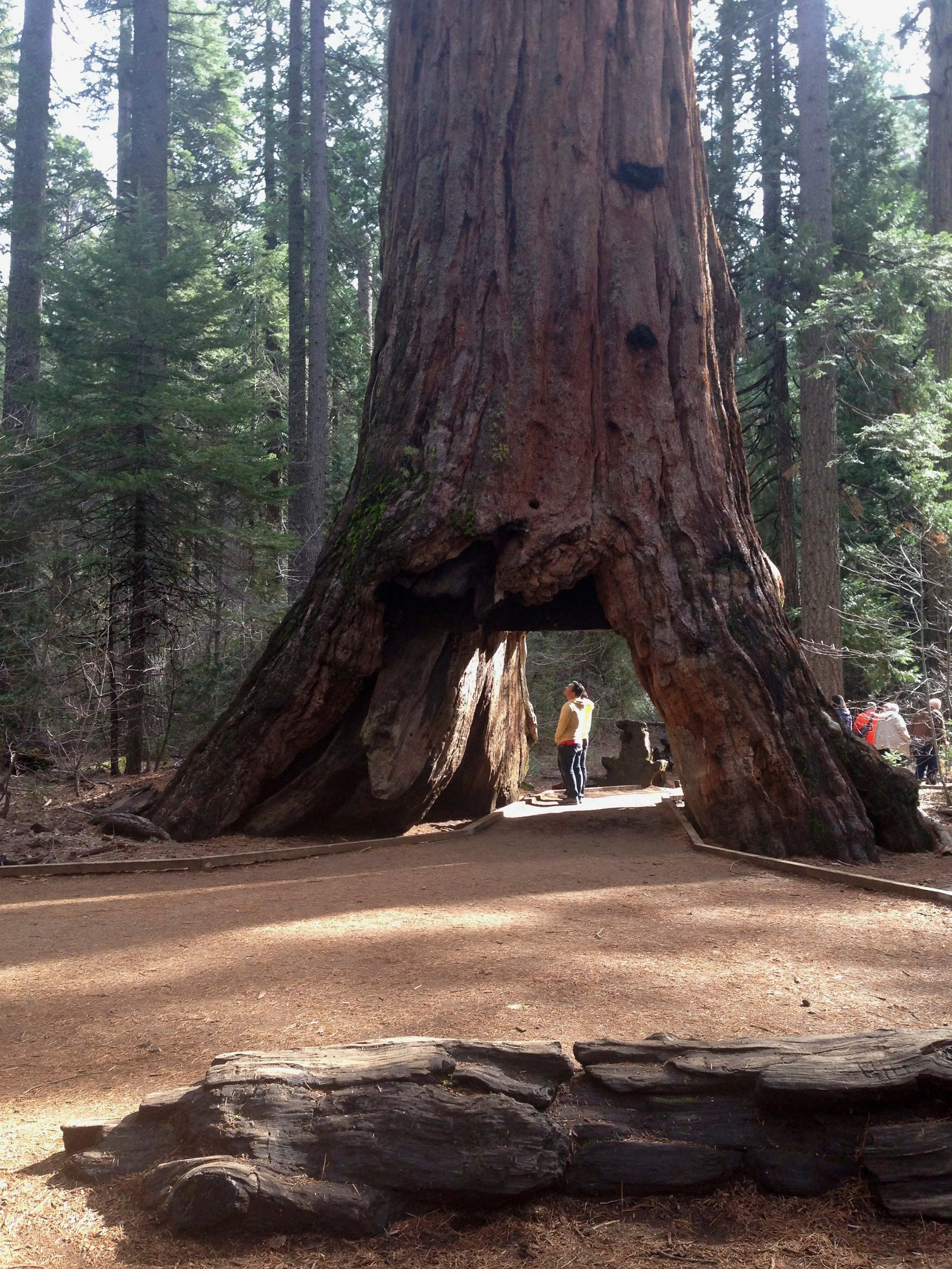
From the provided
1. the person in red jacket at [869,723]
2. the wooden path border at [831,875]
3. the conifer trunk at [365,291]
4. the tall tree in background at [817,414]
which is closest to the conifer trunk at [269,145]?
the conifer trunk at [365,291]

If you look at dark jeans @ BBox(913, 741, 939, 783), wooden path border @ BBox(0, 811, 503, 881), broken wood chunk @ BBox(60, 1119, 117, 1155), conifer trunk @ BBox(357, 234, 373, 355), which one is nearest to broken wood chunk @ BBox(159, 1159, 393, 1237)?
broken wood chunk @ BBox(60, 1119, 117, 1155)

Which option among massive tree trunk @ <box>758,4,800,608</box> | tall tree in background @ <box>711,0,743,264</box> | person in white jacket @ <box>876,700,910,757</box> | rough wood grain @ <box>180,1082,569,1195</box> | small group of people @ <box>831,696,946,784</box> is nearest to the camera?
rough wood grain @ <box>180,1082,569,1195</box>

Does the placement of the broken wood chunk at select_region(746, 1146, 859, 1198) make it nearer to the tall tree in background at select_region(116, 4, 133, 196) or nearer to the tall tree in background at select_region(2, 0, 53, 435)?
Answer: the tall tree in background at select_region(2, 0, 53, 435)

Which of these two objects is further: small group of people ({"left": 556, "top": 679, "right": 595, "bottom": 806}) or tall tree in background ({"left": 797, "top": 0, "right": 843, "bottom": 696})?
tall tree in background ({"left": 797, "top": 0, "right": 843, "bottom": 696})

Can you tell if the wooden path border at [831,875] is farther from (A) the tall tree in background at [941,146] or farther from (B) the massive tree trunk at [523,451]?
(A) the tall tree in background at [941,146]

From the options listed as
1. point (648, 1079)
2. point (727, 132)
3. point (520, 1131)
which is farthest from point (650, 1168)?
point (727, 132)

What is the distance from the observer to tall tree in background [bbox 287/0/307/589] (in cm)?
2242

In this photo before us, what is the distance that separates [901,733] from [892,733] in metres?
0.12

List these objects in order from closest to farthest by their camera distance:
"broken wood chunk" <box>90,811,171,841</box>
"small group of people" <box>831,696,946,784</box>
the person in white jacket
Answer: "broken wood chunk" <box>90,811,171,841</box>
"small group of people" <box>831,696,946,784</box>
the person in white jacket

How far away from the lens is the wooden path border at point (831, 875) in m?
6.44

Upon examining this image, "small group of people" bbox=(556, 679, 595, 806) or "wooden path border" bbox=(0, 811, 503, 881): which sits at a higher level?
"small group of people" bbox=(556, 679, 595, 806)

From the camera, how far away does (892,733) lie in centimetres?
1365

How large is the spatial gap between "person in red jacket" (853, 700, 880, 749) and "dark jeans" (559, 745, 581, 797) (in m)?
4.08

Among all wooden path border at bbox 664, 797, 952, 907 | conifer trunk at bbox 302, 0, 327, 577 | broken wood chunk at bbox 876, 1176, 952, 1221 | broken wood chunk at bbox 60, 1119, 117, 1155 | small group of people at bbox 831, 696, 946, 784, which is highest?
conifer trunk at bbox 302, 0, 327, 577
